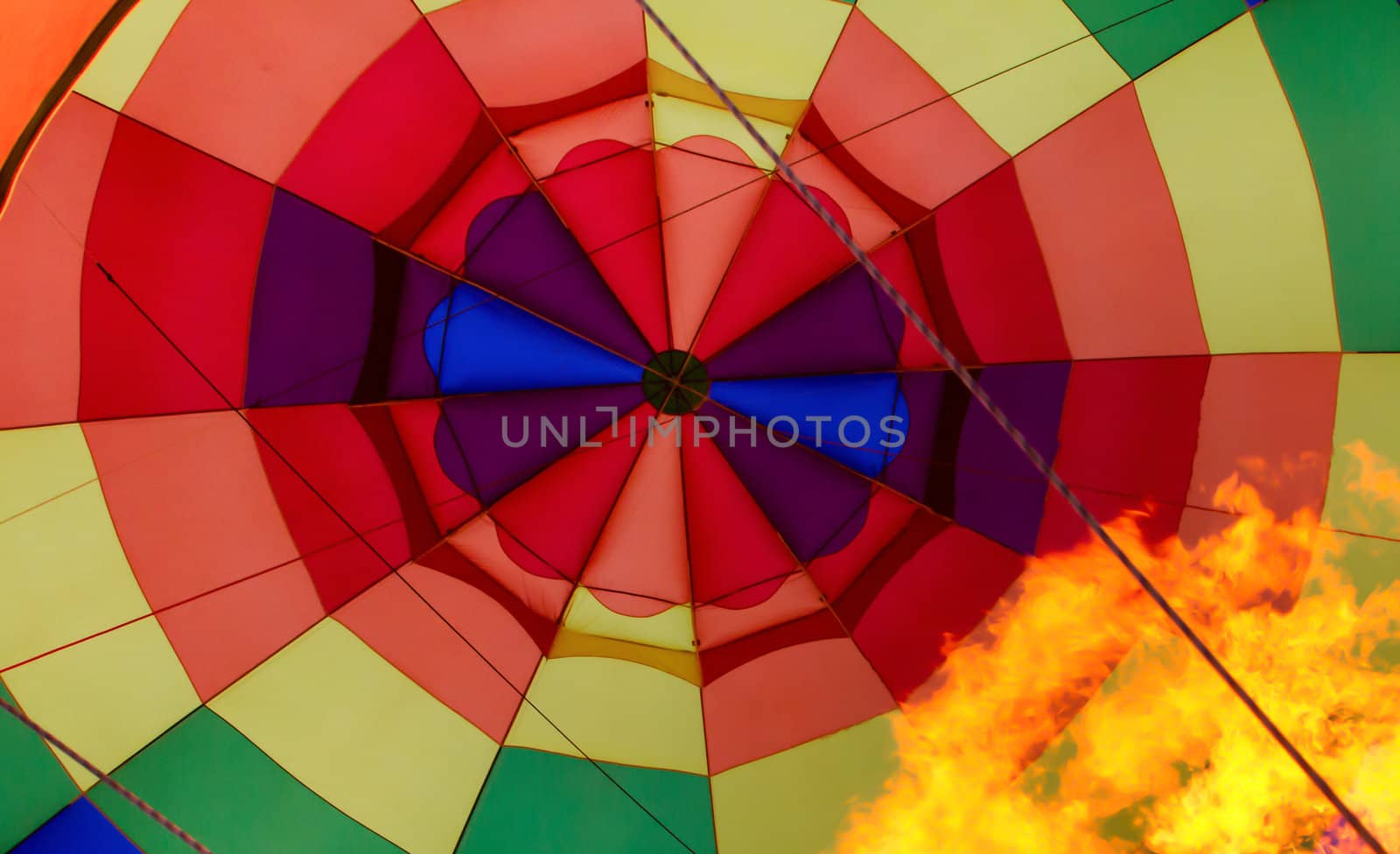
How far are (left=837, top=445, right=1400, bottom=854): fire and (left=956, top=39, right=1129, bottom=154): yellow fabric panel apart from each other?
1.37m

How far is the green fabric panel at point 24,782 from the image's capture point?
8.49ft

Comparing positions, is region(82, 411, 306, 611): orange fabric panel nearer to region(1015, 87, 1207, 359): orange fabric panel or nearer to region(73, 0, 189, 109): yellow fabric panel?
region(73, 0, 189, 109): yellow fabric panel

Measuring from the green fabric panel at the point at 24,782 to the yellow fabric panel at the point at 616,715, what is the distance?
1.38 meters

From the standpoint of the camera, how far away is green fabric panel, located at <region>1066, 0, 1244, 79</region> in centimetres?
253

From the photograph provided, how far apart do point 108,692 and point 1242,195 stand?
395 centimetres

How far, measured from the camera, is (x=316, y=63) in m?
2.53

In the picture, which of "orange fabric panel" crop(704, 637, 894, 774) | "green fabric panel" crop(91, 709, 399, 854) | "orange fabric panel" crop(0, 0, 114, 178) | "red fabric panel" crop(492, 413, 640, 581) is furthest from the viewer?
Result: "red fabric panel" crop(492, 413, 640, 581)

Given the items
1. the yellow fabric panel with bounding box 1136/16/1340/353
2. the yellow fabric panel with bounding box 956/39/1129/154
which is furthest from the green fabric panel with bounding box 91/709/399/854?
the yellow fabric panel with bounding box 1136/16/1340/353

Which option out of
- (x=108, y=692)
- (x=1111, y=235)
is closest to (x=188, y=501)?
(x=108, y=692)

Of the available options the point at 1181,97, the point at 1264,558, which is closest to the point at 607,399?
the point at 1181,97

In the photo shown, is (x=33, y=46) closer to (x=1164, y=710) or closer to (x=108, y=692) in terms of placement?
(x=108, y=692)

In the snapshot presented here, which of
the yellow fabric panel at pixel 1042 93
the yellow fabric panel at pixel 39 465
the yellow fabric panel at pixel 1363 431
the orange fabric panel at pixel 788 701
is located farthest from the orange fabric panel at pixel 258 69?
the yellow fabric panel at pixel 1363 431

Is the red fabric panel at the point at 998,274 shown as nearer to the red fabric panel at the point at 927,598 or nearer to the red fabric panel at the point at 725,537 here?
the red fabric panel at the point at 927,598

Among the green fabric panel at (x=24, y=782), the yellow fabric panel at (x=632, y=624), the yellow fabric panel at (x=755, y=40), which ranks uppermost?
the yellow fabric panel at (x=755, y=40)
